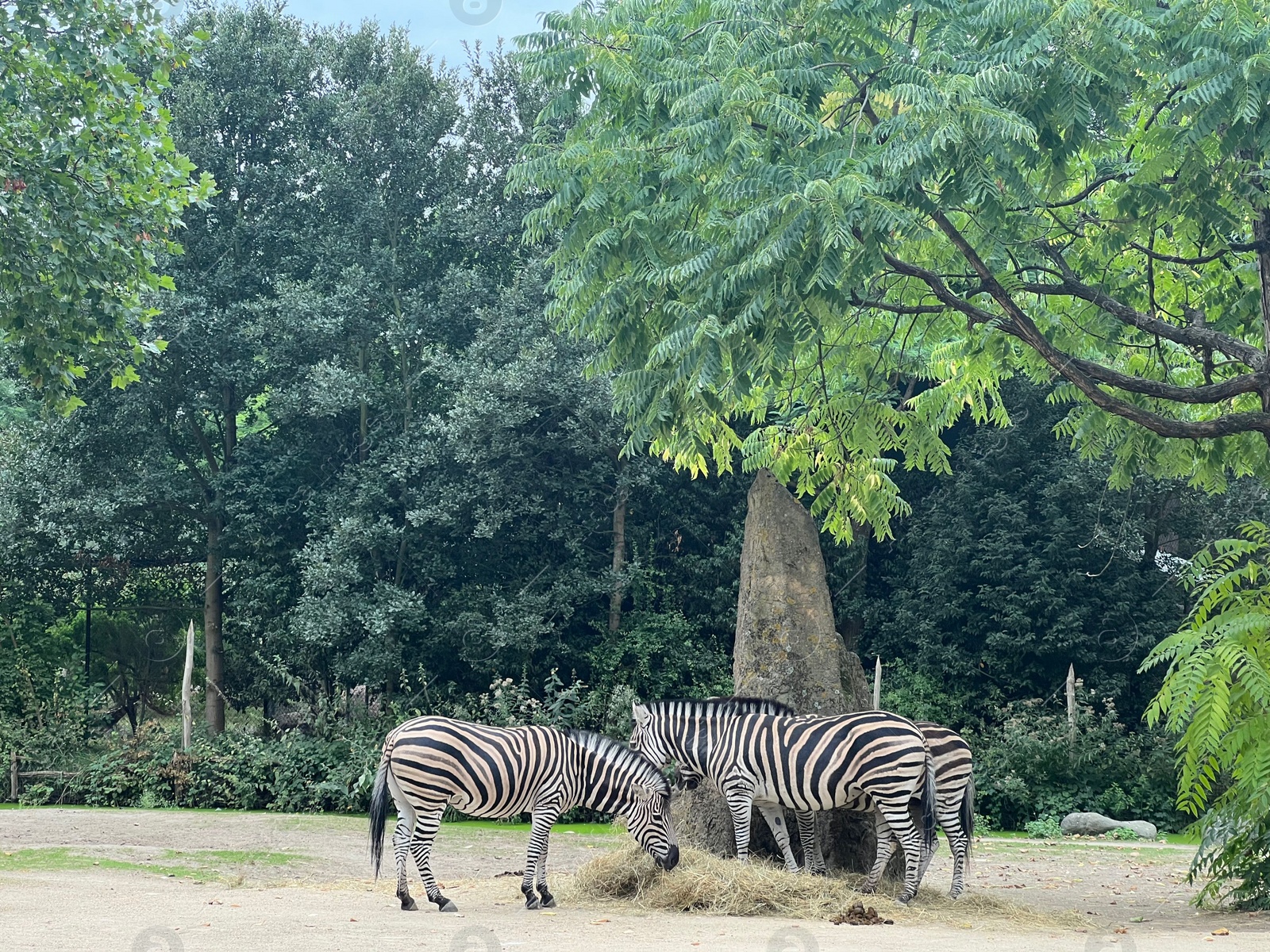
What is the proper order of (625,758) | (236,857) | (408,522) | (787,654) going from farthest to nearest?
(408,522)
(236,857)
(787,654)
(625,758)

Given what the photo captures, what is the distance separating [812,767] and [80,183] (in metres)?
10.7

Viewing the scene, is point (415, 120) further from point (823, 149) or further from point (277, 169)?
point (823, 149)

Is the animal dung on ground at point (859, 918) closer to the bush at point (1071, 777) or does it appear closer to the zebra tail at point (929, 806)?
the zebra tail at point (929, 806)

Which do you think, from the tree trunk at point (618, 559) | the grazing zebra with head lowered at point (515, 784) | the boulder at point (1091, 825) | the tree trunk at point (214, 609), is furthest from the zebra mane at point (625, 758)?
the tree trunk at point (214, 609)

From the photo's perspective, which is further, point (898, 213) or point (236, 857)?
point (236, 857)

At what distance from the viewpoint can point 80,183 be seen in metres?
15.6

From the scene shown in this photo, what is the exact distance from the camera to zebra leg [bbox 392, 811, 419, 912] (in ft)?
36.3

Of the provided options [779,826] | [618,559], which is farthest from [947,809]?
[618,559]

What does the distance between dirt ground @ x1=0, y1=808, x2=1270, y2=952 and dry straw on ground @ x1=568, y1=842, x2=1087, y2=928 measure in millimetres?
257

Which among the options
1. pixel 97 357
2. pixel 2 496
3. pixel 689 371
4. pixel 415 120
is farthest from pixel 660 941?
pixel 415 120

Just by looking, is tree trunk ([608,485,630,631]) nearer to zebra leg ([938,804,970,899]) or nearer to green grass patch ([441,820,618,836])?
green grass patch ([441,820,618,836])

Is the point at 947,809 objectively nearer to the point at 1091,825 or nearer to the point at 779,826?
the point at 779,826

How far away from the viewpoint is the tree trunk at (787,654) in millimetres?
12758

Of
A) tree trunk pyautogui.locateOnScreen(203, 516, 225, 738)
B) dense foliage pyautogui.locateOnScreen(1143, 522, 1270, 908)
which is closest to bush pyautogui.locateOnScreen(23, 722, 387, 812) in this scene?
tree trunk pyautogui.locateOnScreen(203, 516, 225, 738)
